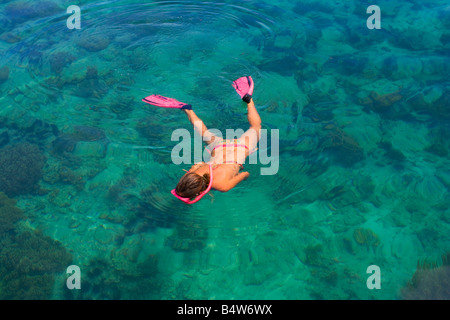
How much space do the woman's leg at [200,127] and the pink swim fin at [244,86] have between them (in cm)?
120

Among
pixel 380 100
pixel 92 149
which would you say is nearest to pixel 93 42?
pixel 92 149

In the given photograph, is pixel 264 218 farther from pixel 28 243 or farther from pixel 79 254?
pixel 28 243

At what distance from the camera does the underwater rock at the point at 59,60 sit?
9.74 meters

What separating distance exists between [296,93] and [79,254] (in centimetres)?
641

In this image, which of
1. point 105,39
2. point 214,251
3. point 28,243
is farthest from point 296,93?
point 28,243

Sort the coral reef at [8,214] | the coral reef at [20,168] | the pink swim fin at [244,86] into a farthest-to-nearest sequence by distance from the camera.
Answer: the pink swim fin at [244,86] < the coral reef at [20,168] < the coral reef at [8,214]

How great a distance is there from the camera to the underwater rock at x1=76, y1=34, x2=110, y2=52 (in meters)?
10.3

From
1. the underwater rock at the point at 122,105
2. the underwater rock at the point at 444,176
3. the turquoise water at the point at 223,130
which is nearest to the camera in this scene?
the turquoise water at the point at 223,130

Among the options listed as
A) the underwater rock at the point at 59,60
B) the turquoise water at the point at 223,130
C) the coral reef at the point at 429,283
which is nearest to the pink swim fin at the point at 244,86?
the turquoise water at the point at 223,130

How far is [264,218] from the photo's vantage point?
6.46 m

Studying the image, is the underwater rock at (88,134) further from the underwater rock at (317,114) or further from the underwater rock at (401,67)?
the underwater rock at (401,67)

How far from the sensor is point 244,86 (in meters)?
8.03

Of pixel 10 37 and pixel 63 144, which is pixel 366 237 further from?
pixel 10 37

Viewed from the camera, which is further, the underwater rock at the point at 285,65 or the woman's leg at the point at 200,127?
the underwater rock at the point at 285,65
